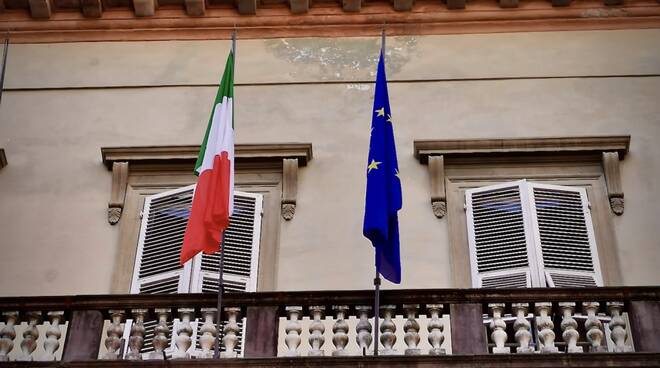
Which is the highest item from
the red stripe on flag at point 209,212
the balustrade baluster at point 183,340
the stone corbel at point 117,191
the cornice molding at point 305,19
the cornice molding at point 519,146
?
the cornice molding at point 305,19

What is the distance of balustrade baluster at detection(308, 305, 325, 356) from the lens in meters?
11.4

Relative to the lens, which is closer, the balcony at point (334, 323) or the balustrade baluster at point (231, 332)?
the balcony at point (334, 323)

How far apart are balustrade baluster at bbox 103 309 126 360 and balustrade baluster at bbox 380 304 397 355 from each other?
7.84 ft

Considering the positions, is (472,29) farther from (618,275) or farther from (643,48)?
(618,275)

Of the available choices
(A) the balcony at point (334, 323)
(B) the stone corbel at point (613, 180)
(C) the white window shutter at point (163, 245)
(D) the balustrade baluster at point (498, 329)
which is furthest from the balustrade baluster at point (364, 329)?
(B) the stone corbel at point (613, 180)

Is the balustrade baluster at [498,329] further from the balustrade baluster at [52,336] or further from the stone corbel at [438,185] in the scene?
the balustrade baluster at [52,336]

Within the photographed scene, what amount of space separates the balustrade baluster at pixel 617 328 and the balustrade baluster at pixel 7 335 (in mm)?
5433

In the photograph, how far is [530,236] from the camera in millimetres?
13766

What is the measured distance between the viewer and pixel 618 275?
44.0ft

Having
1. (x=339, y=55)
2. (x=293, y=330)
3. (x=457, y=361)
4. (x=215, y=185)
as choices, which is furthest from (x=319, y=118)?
(x=457, y=361)

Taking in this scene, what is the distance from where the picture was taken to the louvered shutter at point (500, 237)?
530 inches

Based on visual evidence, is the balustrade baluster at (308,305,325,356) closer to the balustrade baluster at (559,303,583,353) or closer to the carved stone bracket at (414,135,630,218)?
the balustrade baluster at (559,303,583,353)

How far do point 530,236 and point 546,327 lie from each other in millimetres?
2529

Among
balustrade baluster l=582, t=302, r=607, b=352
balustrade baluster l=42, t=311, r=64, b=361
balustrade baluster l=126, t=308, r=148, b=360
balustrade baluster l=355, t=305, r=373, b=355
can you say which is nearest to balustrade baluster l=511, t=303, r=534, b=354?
balustrade baluster l=582, t=302, r=607, b=352
